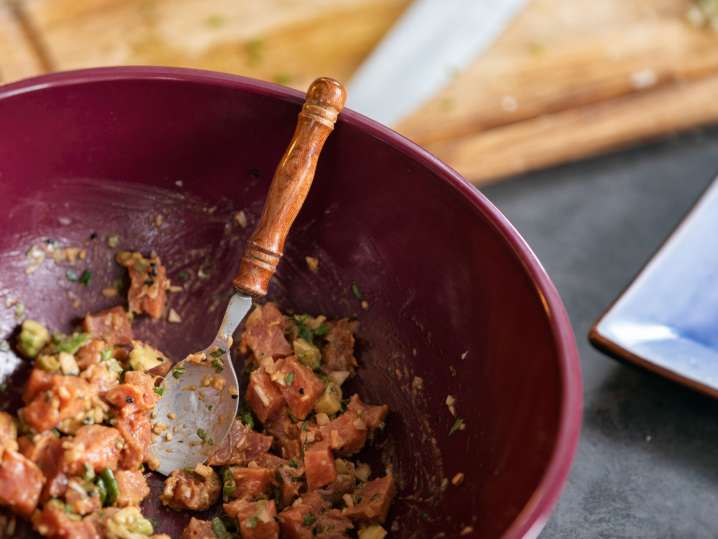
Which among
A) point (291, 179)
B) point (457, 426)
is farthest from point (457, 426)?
point (291, 179)

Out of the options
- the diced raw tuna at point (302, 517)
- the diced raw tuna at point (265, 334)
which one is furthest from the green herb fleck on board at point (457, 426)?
the diced raw tuna at point (265, 334)

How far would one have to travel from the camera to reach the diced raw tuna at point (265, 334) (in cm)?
178

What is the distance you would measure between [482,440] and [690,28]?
181cm

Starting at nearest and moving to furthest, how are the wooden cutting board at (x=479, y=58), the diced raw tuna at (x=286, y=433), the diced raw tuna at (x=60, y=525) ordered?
the diced raw tuna at (x=60, y=525)
the diced raw tuna at (x=286, y=433)
the wooden cutting board at (x=479, y=58)

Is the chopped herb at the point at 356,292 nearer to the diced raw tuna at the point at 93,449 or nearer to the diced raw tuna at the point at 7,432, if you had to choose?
the diced raw tuna at the point at 93,449

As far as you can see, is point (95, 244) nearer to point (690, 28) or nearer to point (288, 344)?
point (288, 344)

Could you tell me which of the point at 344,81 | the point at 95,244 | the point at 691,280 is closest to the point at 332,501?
the point at 95,244

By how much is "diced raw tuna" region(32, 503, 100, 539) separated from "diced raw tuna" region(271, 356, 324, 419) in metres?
0.41

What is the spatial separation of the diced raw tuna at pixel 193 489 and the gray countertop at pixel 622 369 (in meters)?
0.63

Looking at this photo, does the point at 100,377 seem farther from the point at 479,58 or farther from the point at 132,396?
the point at 479,58

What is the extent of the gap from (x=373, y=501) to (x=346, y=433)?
0.14 m

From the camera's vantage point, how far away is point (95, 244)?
1.82 meters

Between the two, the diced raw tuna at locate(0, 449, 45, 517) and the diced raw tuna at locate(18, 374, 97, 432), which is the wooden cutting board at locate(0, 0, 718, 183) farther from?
the diced raw tuna at locate(0, 449, 45, 517)

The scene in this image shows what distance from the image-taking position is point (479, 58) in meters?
2.65
